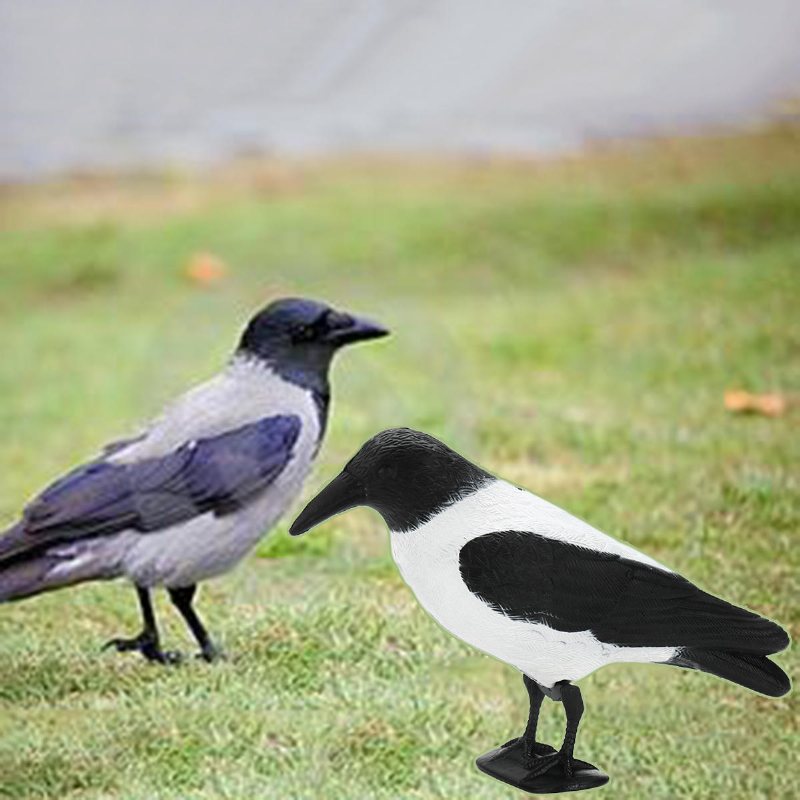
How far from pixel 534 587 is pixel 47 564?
1.65ft

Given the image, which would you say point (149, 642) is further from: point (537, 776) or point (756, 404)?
point (756, 404)

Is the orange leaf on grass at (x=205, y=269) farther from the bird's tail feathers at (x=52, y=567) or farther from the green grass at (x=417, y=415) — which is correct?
the bird's tail feathers at (x=52, y=567)

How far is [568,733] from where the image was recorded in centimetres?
152

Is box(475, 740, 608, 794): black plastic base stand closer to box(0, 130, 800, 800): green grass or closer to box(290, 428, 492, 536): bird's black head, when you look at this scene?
box(0, 130, 800, 800): green grass

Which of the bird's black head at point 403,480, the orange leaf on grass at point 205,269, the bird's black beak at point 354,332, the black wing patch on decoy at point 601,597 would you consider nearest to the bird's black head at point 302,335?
the bird's black beak at point 354,332

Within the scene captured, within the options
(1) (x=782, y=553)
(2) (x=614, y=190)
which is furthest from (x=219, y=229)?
(1) (x=782, y=553)

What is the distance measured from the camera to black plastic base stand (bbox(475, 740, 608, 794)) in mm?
1549

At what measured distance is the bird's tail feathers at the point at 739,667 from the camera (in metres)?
1.47

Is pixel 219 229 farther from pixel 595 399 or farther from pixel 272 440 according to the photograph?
pixel 272 440

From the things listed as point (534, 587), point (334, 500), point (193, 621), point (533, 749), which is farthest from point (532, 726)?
point (193, 621)

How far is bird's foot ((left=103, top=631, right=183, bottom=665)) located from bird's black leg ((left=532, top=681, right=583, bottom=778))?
1.37 feet

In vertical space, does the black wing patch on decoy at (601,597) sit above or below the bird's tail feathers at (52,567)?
below

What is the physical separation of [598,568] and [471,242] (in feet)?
6.64

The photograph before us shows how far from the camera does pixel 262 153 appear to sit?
159 inches
